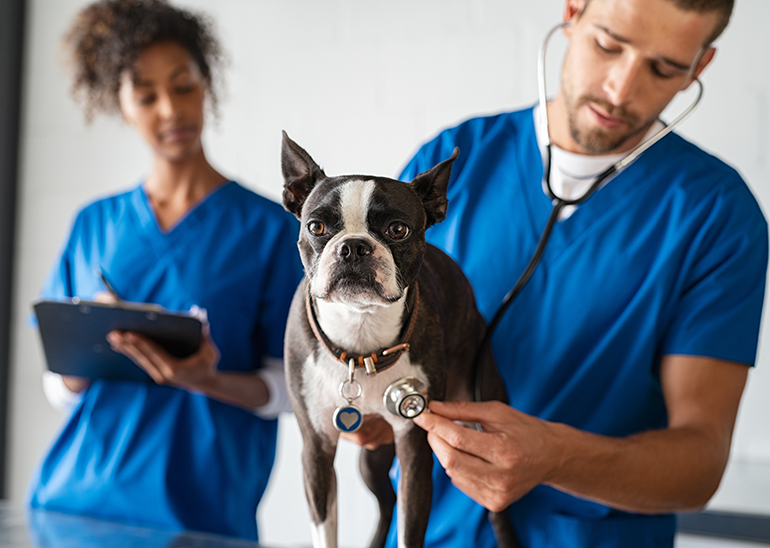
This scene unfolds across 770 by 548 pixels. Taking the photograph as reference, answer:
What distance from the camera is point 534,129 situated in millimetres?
1062

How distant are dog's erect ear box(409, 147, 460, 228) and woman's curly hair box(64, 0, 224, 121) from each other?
1.08 meters

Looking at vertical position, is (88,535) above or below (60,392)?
below

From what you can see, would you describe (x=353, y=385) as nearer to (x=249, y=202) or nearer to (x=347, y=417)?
(x=347, y=417)

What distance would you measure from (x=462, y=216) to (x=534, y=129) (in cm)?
18

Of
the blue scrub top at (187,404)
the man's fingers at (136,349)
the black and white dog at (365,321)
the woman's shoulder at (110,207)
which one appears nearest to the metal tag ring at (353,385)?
the black and white dog at (365,321)

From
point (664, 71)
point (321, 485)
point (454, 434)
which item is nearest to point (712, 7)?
point (664, 71)

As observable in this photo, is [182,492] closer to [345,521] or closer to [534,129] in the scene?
[345,521]

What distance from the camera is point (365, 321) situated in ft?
1.93

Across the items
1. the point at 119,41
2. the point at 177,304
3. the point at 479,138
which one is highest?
the point at 119,41

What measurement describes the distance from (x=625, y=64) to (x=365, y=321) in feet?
1.77

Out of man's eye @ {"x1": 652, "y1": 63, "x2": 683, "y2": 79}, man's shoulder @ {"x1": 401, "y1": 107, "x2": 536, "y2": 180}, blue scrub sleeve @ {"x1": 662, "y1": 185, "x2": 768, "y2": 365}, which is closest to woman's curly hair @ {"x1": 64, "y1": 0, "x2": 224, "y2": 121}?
man's shoulder @ {"x1": 401, "y1": 107, "x2": 536, "y2": 180}

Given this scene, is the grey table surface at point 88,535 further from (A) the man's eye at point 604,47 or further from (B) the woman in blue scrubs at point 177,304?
(A) the man's eye at point 604,47

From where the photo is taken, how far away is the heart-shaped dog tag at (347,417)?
1.94ft

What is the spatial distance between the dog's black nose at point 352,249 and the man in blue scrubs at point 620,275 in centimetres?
50
